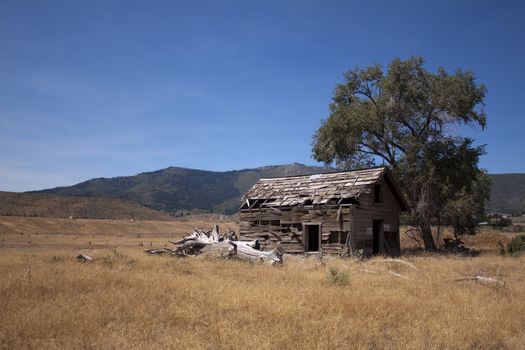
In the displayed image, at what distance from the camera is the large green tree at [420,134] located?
2770cm

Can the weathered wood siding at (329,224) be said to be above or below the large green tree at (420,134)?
below

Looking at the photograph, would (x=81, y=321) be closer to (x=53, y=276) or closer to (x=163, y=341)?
(x=163, y=341)

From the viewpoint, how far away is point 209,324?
7.28m

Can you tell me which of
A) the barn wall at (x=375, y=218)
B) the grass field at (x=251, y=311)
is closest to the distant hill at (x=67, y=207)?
the barn wall at (x=375, y=218)

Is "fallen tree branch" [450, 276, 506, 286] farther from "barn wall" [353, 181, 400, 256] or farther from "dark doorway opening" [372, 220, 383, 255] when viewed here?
"dark doorway opening" [372, 220, 383, 255]

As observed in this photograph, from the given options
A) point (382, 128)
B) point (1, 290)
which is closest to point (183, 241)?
point (1, 290)

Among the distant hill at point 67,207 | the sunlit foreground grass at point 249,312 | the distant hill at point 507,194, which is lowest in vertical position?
the sunlit foreground grass at point 249,312

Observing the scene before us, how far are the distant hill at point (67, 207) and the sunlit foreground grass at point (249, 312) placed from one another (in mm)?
60027

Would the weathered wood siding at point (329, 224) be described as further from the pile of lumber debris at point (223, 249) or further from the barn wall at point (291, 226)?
the pile of lumber debris at point (223, 249)

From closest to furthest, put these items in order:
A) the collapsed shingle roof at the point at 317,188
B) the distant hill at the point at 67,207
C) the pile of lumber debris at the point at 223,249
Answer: the pile of lumber debris at the point at 223,249 < the collapsed shingle roof at the point at 317,188 < the distant hill at the point at 67,207

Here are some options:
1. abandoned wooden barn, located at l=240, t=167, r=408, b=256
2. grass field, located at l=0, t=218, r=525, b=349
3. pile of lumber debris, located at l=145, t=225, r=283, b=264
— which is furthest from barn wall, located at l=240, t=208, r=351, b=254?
grass field, located at l=0, t=218, r=525, b=349

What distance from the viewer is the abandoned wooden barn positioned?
2153 centimetres

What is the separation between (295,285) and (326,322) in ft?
13.4

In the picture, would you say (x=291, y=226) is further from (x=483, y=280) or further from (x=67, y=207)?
(x=67, y=207)
